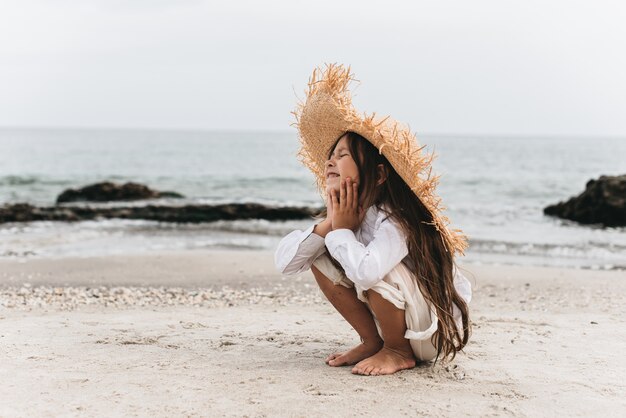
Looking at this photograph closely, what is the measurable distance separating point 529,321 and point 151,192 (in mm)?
18203

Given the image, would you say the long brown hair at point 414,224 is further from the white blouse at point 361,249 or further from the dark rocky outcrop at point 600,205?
the dark rocky outcrop at point 600,205

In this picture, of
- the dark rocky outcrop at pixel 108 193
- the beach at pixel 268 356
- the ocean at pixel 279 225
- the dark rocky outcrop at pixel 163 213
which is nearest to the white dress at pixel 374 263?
the beach at pixel 268 356

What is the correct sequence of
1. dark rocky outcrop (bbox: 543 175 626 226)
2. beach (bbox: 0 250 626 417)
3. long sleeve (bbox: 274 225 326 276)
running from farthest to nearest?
1. dark rocky outcrop (bbox: 543 175 626 226)
2. long sleeve (bbox: 274 225 326 276)
3. beach (bbox: 0 250 626 417)

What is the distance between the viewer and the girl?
11.7 ft

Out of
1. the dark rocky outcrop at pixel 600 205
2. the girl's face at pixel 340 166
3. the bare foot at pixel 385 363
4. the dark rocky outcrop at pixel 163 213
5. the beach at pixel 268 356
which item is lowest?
the dark rocky outcrop at pixel 163 213

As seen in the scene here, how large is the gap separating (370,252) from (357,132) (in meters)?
0.67

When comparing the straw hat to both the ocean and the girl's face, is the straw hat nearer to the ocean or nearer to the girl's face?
the girl's face

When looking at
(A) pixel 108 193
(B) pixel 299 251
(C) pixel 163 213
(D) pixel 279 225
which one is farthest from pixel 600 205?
(B) pixel 299 251

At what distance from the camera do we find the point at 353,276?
11.3 feet

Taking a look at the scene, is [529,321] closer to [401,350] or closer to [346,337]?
[346,337]

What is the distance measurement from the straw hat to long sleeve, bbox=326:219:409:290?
238mm

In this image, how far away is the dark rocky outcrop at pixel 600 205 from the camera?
16.7 m

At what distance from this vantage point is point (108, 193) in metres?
21.6

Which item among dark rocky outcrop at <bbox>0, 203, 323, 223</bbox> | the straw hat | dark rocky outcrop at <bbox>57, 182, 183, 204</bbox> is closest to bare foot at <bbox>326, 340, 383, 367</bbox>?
the straw hat
